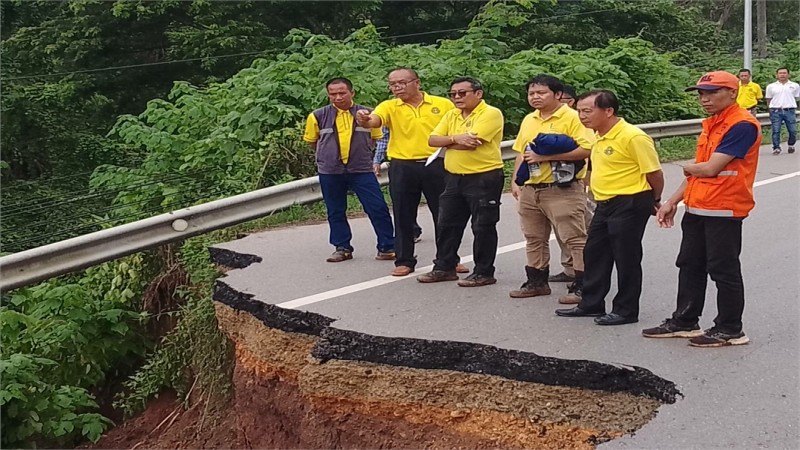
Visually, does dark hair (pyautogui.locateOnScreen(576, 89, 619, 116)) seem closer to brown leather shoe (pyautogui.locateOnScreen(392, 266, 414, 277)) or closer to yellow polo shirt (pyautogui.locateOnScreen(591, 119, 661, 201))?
yellow polo shirt (pyautogui.locateOnScreen(591, 119, 661, 201))

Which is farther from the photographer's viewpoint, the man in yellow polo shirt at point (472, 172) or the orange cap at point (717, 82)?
the man in yellow polo shirt at point (472, 172)

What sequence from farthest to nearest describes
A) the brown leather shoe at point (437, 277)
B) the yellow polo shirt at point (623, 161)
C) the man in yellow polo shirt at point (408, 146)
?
the man in yellow polo shirt at point (408, 146)
the brown leather shoe at point (437, 277)
the yellow polo shirt at point (623, 161)

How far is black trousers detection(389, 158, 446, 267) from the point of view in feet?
22.3

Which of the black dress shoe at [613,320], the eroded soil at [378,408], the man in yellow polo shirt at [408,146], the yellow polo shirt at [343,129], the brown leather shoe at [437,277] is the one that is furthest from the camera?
the yellow polo shirt at [343,129]

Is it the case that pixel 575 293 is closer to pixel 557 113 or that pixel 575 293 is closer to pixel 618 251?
pixel 618 251

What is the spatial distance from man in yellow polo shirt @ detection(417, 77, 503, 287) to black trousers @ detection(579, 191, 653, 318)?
2.90ft

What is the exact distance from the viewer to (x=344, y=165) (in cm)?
716

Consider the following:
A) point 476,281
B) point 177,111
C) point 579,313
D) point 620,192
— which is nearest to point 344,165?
point 476,281

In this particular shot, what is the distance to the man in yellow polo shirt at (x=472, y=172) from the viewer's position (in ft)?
20.3

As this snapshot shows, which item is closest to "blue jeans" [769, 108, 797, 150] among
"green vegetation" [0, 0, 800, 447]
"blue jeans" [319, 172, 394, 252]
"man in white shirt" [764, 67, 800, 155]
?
"man in white shirt" [764, 67, 800, 155]

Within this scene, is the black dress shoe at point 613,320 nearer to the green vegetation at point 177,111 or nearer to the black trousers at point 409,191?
the black trousers at point 409,191

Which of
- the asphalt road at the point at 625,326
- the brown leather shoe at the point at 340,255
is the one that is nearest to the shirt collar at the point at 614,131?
the asphalt road at the point at 625,326

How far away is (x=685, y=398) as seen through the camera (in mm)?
4246

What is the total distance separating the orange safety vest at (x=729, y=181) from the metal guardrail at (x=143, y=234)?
433cm
